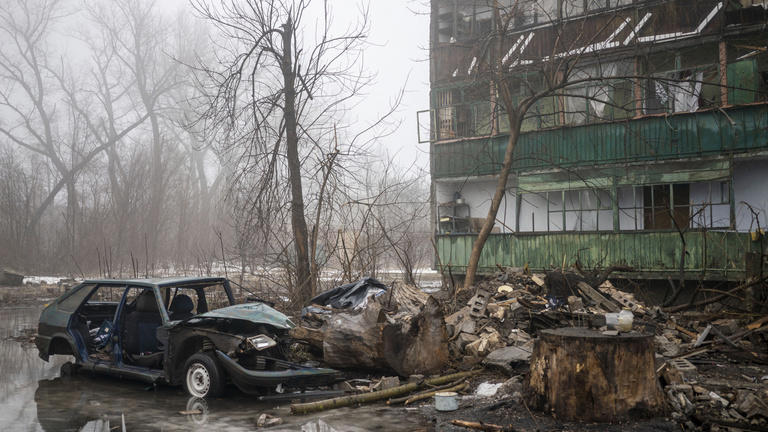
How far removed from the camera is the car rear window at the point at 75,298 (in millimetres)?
9172

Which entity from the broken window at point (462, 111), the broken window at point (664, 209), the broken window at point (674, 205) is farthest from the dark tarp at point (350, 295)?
the broken window at point (462, 111)

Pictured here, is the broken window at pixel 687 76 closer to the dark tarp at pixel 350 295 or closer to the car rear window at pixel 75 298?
the dark tarp at pixel 350 295

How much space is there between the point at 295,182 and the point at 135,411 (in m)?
8.13

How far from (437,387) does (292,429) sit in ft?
7.50

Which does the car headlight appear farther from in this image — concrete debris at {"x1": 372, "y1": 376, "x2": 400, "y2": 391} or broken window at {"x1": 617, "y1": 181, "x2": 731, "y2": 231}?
broken window at {"x1": 617, "y1": 181, "x2": 731, "y2": 231}

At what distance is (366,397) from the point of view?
7355 mm

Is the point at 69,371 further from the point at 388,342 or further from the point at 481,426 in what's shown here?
the point at 481,426

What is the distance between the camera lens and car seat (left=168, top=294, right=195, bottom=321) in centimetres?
902

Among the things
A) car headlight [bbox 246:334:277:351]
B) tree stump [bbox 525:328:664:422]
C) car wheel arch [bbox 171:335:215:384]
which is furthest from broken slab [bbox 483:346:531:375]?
car wheel arch [bbox 171:335:215:384]

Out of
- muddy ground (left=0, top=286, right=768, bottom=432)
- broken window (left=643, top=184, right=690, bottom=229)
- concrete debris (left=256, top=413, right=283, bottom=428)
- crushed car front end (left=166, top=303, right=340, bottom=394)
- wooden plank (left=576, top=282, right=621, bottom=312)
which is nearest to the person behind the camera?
muddy ground (left=0, top=286, right=768, bottom=432)

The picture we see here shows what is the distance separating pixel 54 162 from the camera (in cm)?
4322

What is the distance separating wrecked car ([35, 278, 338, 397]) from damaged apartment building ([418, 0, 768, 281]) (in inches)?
351

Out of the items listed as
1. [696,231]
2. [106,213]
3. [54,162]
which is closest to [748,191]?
[696,231]

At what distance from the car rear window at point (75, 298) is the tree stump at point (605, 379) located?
23.3 ft
